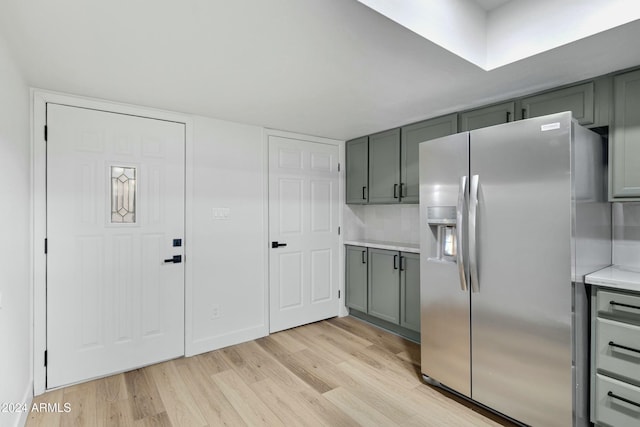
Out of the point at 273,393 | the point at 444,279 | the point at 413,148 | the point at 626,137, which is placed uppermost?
the point at 413,148

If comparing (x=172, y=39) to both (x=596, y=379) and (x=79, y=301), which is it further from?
(x=596, y=379)

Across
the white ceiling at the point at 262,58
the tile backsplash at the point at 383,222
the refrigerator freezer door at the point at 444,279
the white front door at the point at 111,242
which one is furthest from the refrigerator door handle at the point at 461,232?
the white front door at the point at 111,242

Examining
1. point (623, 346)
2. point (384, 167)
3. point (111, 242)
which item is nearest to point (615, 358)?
point (623, 346)

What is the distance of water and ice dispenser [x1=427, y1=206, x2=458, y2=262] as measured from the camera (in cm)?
227

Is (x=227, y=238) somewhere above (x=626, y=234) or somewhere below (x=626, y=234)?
below

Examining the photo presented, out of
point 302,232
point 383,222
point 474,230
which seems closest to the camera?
point 474,230

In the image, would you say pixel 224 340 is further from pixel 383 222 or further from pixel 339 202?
pixel 383 222

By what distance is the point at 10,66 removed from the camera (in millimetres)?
1764

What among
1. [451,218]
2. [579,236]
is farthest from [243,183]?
[579,236]

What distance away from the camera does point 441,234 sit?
2355 millimetres

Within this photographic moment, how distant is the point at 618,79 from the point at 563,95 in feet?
0.91

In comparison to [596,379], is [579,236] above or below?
above

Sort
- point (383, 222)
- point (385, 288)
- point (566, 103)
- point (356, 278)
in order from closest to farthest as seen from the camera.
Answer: point (566, 103) < point (385, 288) < point (356, 278) < point (383, 222)

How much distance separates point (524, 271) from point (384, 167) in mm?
1879
